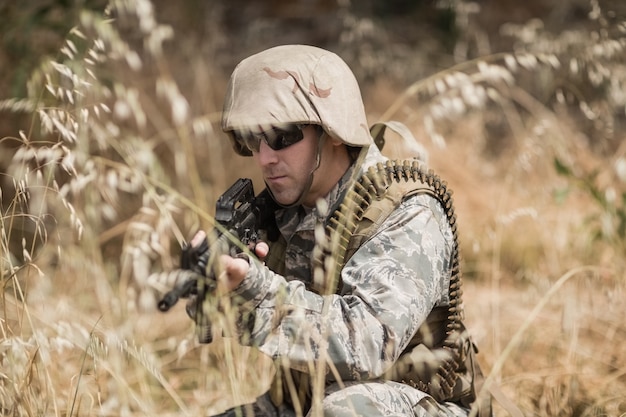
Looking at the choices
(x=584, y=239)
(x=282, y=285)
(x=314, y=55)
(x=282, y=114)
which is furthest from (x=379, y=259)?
(x=584, y=239)

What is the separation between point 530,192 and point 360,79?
3.09m

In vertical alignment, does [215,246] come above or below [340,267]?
above

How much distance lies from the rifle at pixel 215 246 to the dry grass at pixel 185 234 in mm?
99

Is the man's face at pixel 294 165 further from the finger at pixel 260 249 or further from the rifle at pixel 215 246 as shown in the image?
the finger at pixel 260 249

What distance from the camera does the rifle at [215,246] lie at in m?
1.65

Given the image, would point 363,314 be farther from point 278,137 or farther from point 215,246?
point 278,137

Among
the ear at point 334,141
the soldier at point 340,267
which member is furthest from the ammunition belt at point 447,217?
the ear at point 334,141

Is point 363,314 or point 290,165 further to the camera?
point 290,165

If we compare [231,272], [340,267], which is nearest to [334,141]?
[340,267]

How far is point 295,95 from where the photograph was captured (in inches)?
82.2

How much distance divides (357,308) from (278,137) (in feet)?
1.68

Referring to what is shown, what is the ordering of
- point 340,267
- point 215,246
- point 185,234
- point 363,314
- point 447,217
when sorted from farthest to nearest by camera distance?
1. point 185,234
2. point 447,217
3. point 340,267
4. point 363,314
5. point 215,246

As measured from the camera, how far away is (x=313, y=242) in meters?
2.32

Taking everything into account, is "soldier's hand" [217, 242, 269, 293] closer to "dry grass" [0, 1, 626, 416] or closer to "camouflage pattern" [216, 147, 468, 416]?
"camouflage pattern" [216, 147, 468, 416]
